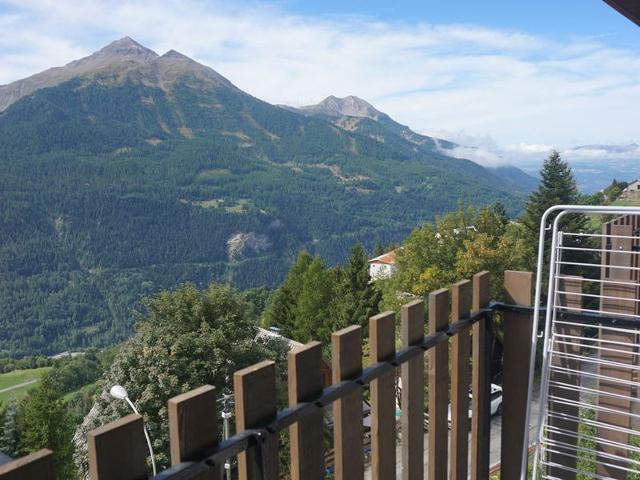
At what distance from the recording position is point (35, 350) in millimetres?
103500

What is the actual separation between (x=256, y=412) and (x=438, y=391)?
2.43 ft

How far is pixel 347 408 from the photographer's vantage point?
50.7 inches

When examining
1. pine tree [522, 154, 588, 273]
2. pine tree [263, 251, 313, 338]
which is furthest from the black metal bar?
pine tree [263, 251, 313, 338]

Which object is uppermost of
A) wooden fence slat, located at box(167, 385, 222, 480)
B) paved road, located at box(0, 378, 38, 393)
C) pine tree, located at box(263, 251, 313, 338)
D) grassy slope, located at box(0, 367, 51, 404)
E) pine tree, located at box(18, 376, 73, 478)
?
wooden fence slat, located at box(167, 385, 222, 480)

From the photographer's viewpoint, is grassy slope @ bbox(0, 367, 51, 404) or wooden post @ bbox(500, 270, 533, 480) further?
grassy slope @ bbox(0, 367, 51, 404)

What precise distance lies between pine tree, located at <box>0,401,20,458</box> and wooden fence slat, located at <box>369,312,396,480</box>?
2987cm

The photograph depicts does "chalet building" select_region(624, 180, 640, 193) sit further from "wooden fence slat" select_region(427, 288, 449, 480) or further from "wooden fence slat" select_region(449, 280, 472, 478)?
"wooden fence slat" select_region(427, 288, 449, 480)

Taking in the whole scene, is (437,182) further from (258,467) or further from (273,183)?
(258,467)

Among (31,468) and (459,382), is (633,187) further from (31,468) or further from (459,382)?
(31,468)

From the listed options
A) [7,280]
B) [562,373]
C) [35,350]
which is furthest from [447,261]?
[7,280]

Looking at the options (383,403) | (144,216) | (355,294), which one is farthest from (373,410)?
(144,216)

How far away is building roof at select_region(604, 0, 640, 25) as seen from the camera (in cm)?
150

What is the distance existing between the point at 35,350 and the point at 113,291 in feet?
78.8

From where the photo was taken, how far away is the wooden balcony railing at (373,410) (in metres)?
0.93
